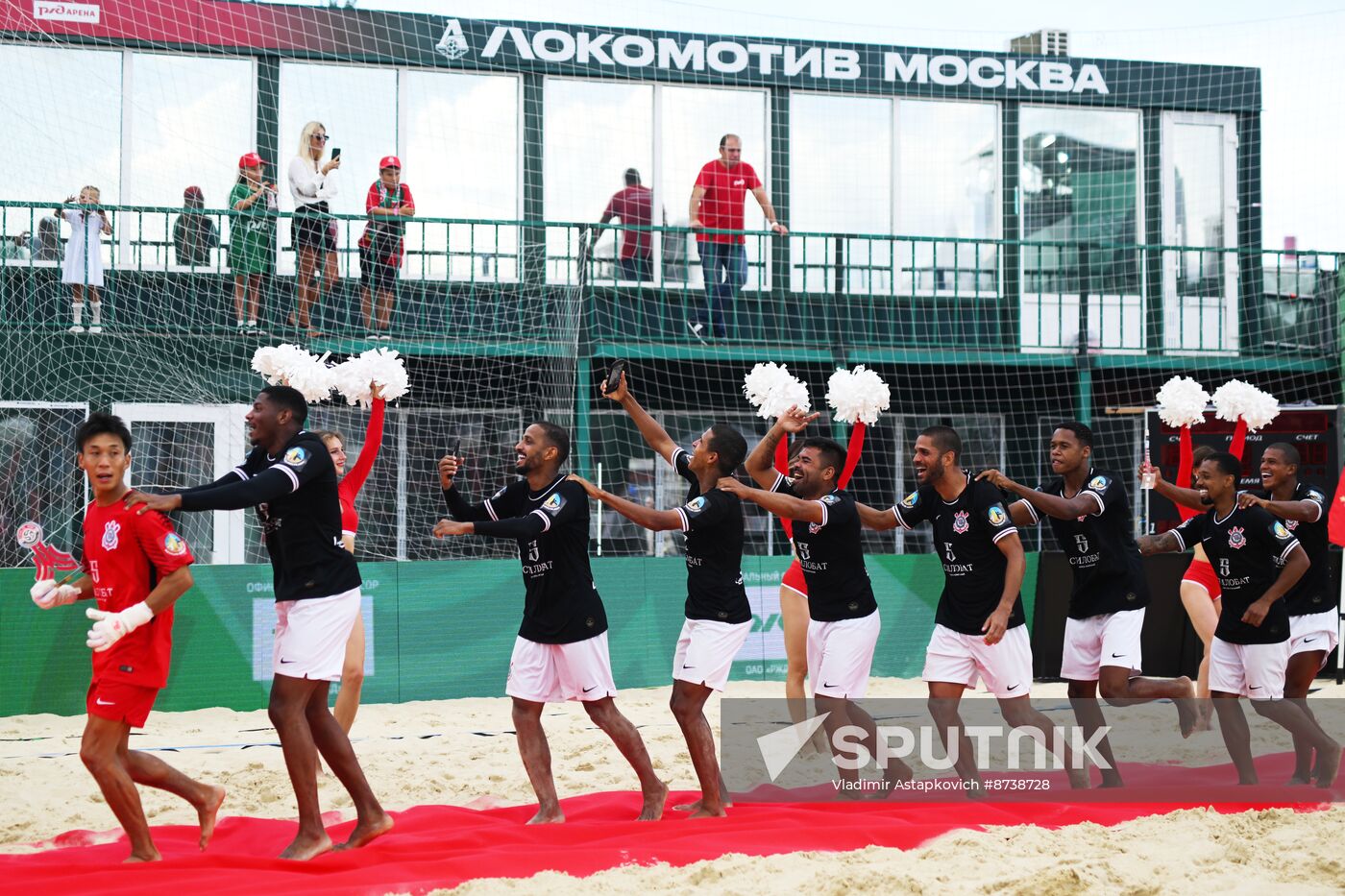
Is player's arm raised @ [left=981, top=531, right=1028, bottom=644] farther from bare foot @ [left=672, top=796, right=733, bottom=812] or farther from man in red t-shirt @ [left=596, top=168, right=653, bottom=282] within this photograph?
man in red t-shirt @ [left=596, top=168, right=653, bottom=282]

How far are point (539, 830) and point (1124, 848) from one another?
233 centimetres

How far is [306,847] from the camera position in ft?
17.5

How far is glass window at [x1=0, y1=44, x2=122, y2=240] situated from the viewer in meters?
11.5

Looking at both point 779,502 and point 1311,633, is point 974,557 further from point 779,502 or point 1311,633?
point 1311,633

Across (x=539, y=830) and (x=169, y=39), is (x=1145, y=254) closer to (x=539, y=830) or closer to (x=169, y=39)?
(x=169, y=39)

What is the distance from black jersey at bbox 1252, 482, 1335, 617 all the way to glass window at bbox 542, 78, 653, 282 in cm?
811

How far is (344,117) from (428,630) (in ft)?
19.6

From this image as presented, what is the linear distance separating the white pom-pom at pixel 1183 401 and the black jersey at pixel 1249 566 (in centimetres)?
126

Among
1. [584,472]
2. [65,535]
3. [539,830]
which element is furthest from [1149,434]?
[65,535]

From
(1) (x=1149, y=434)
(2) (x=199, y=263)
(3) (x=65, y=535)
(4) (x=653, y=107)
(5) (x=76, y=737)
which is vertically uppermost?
(4) (x=653, y=107)

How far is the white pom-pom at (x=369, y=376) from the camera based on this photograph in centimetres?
646

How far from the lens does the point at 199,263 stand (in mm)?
12727

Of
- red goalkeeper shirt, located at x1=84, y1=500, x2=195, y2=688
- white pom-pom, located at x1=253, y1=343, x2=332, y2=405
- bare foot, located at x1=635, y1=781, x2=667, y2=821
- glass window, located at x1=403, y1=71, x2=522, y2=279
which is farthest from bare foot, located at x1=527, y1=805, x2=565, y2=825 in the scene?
glass window, located at x1=403, y1=71, x2=522, y2=279

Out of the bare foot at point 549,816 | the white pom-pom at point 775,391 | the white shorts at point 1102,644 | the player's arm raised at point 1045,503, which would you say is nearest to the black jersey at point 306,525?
the bare foot at point 549,816
